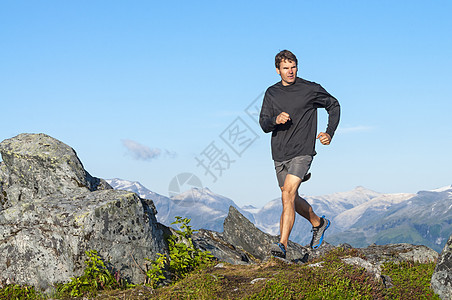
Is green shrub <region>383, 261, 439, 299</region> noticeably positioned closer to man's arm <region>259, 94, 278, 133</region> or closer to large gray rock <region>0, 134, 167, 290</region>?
man's arm <region>259, 94, 278, 133</region>

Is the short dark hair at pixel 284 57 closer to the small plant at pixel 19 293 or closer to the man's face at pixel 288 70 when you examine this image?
the man's face at pixel 288 70

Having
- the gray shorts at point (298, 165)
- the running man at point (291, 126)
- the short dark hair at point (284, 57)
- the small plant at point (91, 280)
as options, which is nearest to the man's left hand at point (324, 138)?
the running man at point (291, 126)

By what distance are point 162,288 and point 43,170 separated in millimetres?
5132

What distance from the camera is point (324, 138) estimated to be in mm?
10641

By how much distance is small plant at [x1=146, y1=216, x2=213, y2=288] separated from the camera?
31.6 feet

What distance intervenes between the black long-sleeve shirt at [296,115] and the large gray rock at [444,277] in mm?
3352

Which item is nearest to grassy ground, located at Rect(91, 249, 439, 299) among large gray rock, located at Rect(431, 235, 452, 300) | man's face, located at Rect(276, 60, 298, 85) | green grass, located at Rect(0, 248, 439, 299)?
green grass, located at Rect(0, 248, 439, 299)

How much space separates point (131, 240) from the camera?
970cm

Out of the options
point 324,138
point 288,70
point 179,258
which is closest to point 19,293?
point 179,258

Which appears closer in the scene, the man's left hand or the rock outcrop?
the man's left hand

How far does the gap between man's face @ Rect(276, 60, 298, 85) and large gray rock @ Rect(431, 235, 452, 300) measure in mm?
4648

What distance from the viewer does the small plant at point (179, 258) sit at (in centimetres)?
963

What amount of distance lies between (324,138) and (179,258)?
407 centimetres

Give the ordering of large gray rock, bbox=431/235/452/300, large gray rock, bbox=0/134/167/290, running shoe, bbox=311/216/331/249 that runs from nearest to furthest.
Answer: large gray rock, bbox=431/235/452/300 < large gray rock, bbox=0/134/167/290 < running shoe, bbox=311/216/331/249
